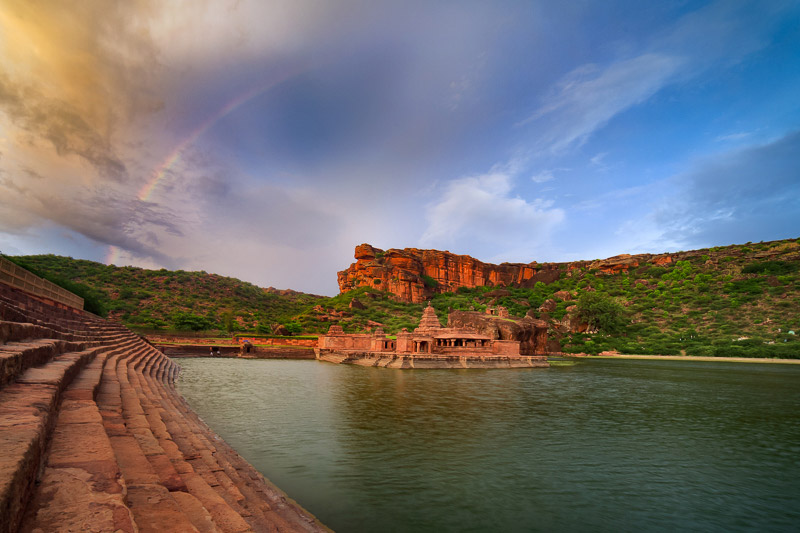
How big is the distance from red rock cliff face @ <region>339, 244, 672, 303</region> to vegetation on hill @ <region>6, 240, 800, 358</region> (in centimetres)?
332

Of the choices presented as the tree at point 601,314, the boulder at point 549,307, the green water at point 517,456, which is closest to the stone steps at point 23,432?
the green water at point 517,456

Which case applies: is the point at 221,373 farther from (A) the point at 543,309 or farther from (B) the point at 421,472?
(A) the point at 543,309

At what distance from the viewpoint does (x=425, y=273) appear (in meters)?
96.9

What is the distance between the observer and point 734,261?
76312 millimetres

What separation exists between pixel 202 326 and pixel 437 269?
57334 millimetres

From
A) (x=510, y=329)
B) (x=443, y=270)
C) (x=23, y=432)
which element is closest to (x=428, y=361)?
(x=510, y=329)

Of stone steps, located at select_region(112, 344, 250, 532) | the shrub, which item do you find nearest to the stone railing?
stone steps, located at select_region(112, 344, 250, 532)

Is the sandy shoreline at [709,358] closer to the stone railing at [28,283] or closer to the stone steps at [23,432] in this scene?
the stone railing at [28,283]

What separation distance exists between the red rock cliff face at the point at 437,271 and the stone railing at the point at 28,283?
64603 millimetres

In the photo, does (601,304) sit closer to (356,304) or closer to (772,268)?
(772,268)

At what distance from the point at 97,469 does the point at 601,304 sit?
2743 inches

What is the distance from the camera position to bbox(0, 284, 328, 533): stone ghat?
8.89 feet

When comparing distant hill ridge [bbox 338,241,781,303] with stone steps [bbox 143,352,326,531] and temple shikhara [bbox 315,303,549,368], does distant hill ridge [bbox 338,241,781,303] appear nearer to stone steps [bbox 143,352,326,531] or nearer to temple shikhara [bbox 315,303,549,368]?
temple shikhara [bbox 315,303,549,368]

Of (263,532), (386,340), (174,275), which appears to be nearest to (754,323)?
(386,340)
